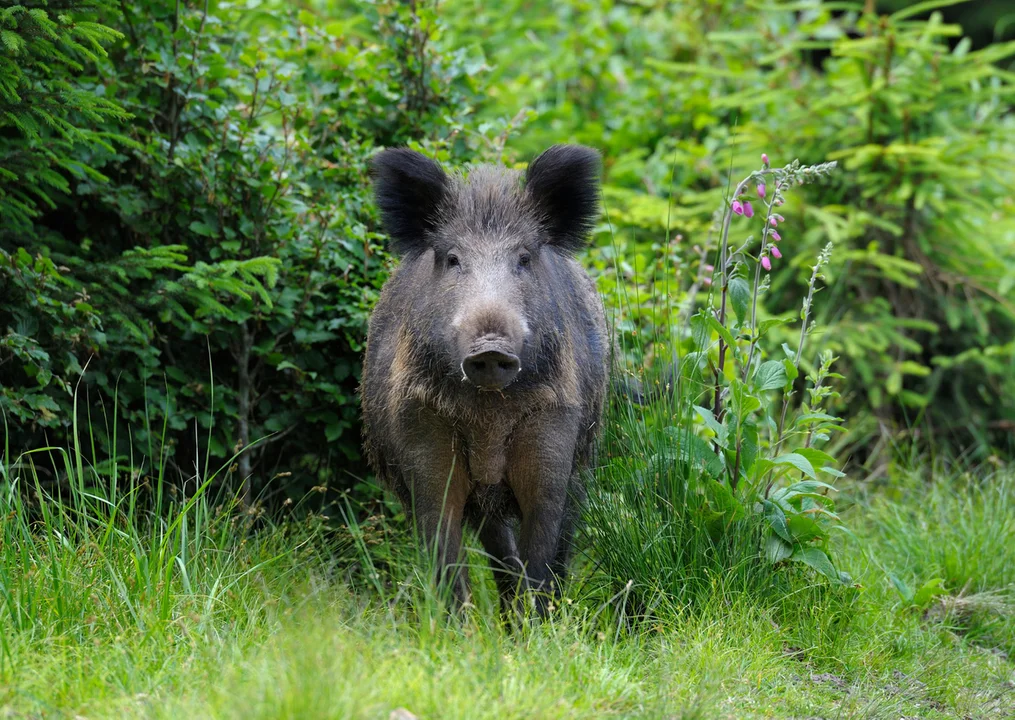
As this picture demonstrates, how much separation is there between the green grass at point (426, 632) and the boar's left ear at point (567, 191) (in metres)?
1.42

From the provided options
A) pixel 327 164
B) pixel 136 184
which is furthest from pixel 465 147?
pixel 136 184

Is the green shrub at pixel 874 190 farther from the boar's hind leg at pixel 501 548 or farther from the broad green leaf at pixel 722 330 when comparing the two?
the broad green leaf at pixel 722 330

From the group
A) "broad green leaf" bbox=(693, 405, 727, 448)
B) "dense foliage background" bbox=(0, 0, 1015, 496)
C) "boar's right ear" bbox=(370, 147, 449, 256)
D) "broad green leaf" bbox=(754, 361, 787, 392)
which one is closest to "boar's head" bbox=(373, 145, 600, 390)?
"boar's right ear" bbox=(370, 147, 449, 256)

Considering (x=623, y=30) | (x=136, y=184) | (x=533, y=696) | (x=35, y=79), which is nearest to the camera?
(x=533, y=696)

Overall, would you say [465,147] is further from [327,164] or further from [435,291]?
[435,291]

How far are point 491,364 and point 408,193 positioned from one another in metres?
1.17

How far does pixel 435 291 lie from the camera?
4652 millimetres

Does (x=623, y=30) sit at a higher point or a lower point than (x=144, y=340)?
higher

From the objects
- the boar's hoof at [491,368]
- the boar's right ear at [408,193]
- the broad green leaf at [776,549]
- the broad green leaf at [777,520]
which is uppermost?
the boar's right ear at [408,193]

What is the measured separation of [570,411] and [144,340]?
6.74 feet

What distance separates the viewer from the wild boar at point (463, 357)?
4.54m

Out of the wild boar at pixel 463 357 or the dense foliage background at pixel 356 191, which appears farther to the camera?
the dense foliage background at pixel 356 191

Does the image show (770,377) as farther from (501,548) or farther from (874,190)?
(874,190)

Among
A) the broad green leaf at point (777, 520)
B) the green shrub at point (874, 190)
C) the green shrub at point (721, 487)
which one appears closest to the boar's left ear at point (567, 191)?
the green shrub at point (721, 487)
